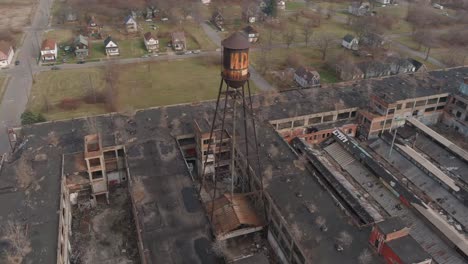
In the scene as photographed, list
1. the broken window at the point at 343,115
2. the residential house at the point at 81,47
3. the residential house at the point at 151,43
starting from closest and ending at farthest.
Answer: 1. the broken window at the point at 343,115
2. the residential house at the point at 81,47
3. the residential house at the point at 151,43

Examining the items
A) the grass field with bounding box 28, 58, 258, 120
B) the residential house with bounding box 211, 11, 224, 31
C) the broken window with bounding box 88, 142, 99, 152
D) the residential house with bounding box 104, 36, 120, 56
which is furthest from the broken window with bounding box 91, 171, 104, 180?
the residential house with bounding box 211, 11, 224, 31

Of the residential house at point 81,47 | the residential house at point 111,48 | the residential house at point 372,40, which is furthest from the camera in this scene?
the residential house at point 372,40

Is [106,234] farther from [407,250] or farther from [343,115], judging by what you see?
[343,115]

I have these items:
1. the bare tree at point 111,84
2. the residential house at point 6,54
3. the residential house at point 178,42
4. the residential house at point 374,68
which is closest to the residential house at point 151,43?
the residential house at point 178,42

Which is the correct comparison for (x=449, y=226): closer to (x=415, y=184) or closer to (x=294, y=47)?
(x=415, y=184)

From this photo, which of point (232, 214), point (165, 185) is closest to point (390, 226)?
point (232, 214)

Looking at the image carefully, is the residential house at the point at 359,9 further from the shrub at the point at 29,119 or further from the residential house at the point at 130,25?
the shrub at the point at 29,119

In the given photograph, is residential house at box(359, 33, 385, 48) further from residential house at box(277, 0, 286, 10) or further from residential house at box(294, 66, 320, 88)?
residential house at box(277, 0, 286, 10)
